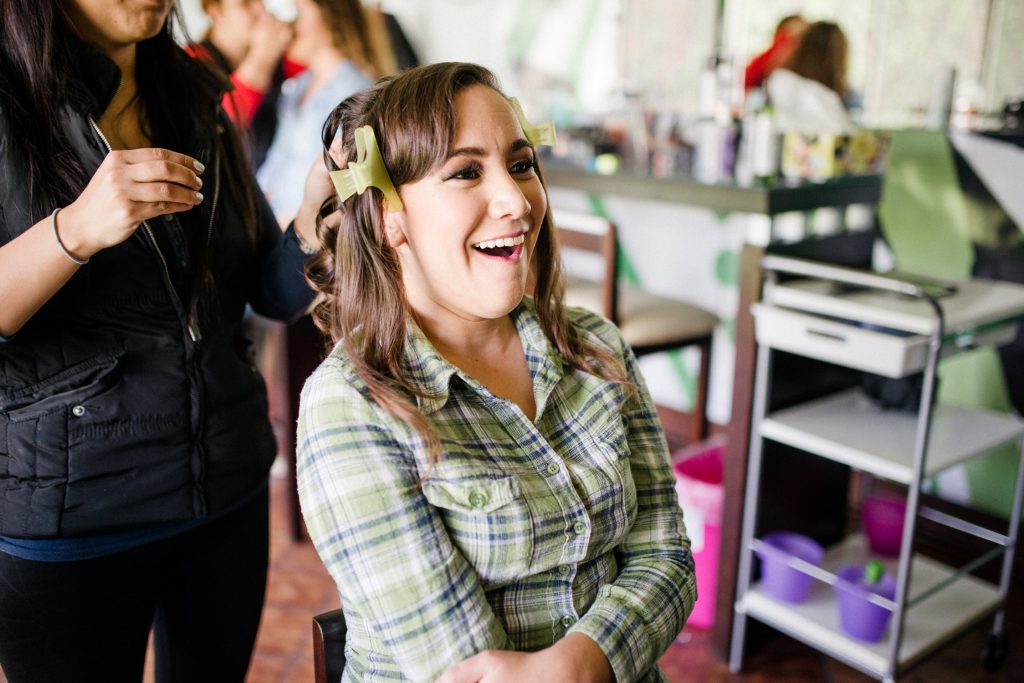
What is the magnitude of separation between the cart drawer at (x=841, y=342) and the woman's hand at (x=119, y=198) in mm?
1344

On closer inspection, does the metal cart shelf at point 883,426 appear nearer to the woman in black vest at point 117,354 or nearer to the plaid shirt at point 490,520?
the plaid shirt at point 490,520

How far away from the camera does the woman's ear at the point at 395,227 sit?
1.13 m

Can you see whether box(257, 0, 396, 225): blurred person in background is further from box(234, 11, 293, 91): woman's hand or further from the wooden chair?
the wooden chair

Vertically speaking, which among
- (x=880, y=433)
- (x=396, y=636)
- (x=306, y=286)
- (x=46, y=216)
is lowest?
(x=880, y=433)

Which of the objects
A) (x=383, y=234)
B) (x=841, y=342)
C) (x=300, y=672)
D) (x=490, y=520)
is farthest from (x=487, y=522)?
(x=300, y=672)

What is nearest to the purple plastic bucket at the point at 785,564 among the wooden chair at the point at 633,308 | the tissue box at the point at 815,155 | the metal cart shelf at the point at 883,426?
the metal cart shelf at the point at 883,426

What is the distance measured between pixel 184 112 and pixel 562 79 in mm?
2936

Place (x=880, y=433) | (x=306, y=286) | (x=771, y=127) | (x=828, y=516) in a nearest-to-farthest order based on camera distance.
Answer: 1. (x=306, y=286)
2. (x=880, y=433)
3. (x=771, y=127)
4. (x=828, y=516)

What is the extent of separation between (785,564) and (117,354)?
61.4 inches

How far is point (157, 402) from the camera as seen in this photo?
1183 millimetres

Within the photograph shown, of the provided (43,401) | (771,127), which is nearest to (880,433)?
(771,127)

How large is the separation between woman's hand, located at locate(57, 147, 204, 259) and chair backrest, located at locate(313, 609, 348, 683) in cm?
51

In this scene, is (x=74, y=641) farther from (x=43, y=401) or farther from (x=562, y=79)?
(x=562, y=79)

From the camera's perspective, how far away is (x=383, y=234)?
1141 millimetres
